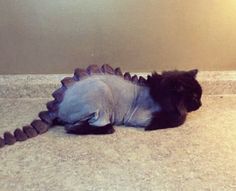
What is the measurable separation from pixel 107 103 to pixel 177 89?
0.77 ft

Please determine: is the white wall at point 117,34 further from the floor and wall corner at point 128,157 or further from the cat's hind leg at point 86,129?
the cat's hind leg at point 86,129

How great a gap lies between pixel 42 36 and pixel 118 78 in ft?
1.13

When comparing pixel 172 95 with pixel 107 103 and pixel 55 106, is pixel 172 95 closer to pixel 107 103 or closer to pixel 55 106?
pixel 107 103

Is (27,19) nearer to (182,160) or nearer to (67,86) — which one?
(67,86)

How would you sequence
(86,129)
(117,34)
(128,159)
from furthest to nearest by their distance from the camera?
(117,34), (86,129), (128,159)

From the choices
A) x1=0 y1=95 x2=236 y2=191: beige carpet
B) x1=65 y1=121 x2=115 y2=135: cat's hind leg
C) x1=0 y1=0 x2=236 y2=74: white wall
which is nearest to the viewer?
x1=0 y1=95 x2=236 y2=191: beige carpet

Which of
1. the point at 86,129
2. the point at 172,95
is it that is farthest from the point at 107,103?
the point at 172,95

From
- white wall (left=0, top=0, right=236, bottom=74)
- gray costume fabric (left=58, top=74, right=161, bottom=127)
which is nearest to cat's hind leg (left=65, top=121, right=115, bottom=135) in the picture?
gray costume fabric (left=58, top=74, right=161, bottom=127)

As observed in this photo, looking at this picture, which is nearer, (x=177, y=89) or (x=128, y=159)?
(x=128, y=159)

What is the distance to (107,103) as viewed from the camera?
4.75 ft

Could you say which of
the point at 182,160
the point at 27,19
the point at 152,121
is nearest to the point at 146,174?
the point at 182,160

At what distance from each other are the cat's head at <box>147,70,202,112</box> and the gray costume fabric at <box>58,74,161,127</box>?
1.3 inches

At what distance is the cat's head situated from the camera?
4.80 ft

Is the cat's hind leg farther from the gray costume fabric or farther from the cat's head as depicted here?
the cat's head
